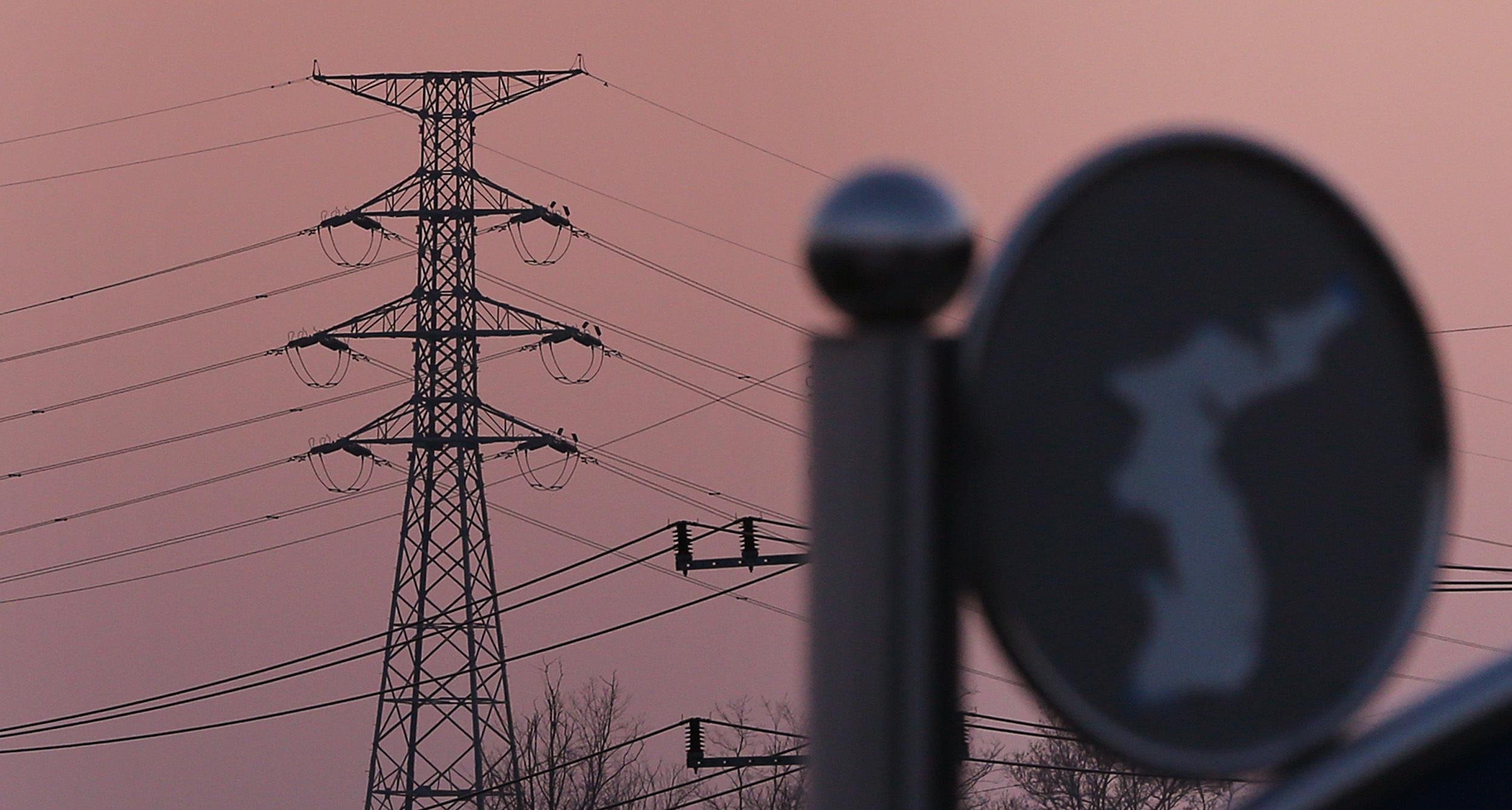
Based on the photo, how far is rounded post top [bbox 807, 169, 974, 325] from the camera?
2.15 metres

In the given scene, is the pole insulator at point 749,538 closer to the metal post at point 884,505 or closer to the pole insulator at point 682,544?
the pole insulator at point 682,544

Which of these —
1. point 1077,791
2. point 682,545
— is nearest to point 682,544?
point 682,545

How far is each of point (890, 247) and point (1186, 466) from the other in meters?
0.35

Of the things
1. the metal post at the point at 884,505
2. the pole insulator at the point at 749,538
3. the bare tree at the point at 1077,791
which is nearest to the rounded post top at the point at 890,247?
the metal post at the point at 884,505

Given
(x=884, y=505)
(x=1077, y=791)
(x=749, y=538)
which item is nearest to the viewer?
(x=884, y=505)

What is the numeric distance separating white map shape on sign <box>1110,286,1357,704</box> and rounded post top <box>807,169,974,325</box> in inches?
7.7

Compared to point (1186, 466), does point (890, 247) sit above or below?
above

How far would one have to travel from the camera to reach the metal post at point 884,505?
213 cm

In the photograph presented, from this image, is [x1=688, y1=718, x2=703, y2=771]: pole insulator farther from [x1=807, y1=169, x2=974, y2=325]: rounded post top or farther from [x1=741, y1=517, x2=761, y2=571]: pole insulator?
[x1=807, y1=169, x2=974, y2=325]: rounded post top

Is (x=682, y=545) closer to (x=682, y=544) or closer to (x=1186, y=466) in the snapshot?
(x=682, y=544)

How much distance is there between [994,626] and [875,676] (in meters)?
0.14

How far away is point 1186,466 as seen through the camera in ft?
7.30

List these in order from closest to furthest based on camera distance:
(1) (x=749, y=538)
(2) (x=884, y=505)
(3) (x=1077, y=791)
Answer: (2) (x=884, y=505) < (1) (x=749, y=538) < (3) (x=1077, y=791)

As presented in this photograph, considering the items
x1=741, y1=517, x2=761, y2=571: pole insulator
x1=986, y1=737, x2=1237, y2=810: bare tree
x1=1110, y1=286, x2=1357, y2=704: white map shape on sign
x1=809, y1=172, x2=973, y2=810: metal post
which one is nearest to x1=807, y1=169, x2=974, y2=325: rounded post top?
x1=809, y1=172, x2=973, y2=810: metal post
